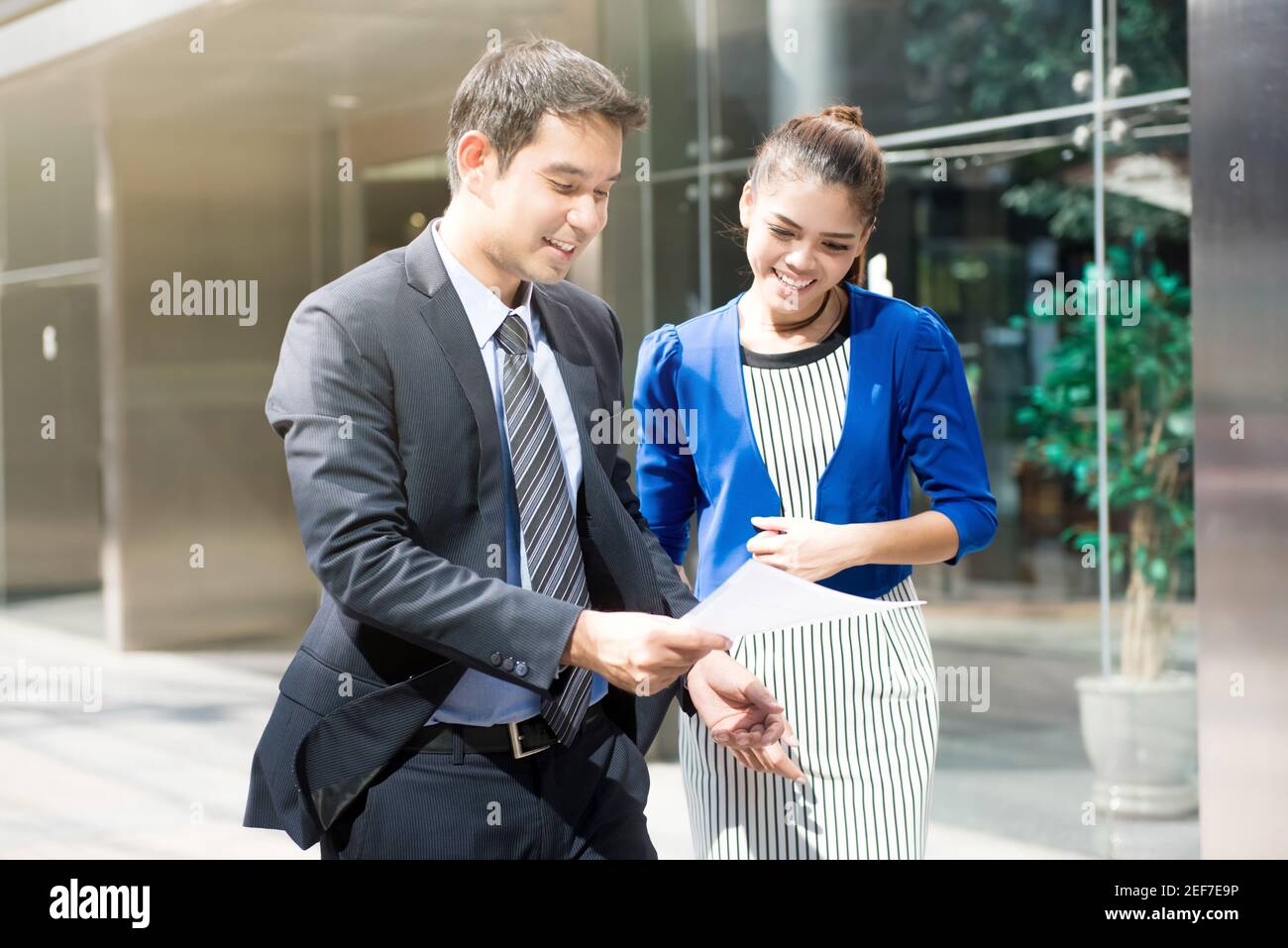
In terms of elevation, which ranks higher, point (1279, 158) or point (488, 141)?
point (1279, 158)

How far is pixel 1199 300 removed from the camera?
384 cm

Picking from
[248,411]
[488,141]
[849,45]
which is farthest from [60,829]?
[488,141]

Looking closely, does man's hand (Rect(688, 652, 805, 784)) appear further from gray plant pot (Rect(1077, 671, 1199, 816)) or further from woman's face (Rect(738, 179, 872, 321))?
gray plant pot (Rect(1077, 671, 1199, 816))

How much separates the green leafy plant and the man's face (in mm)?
→ 3916

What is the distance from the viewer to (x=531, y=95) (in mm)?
1681

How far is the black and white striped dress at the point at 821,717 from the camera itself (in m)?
2.04

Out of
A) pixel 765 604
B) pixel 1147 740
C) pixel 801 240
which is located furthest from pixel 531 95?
pixel 1147 740

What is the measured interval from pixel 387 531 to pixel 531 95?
1.78 feet

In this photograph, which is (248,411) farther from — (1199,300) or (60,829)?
(1199,300)

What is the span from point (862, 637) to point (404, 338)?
0.84 m

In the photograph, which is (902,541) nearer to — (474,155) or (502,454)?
(502,454)

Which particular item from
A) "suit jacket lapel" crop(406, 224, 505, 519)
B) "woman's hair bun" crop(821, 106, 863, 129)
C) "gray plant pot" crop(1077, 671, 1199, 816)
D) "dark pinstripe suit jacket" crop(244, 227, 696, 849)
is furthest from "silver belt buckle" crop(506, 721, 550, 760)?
"gray plant pot" crop(1077, 671, 1199, 816)

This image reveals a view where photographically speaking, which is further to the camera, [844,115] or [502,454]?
[844,115]
